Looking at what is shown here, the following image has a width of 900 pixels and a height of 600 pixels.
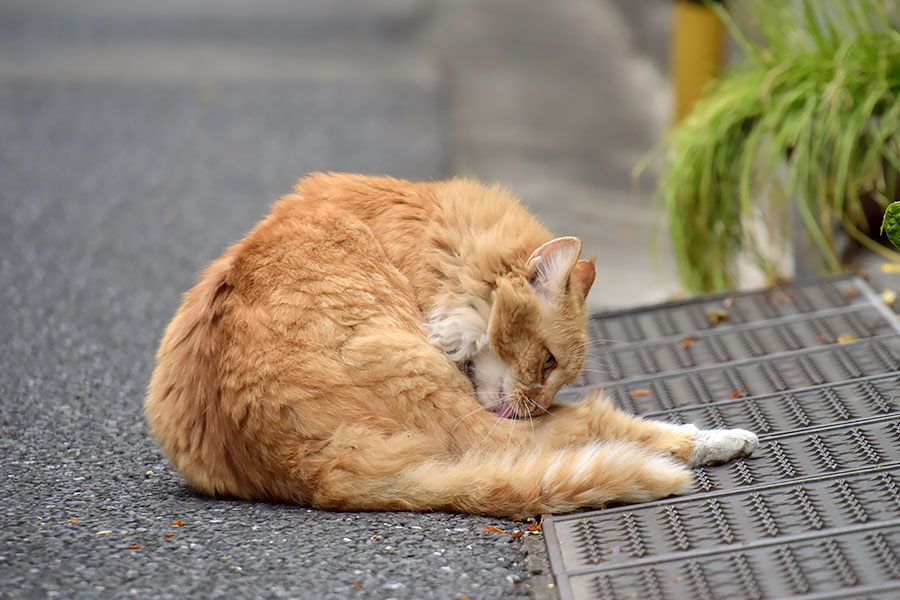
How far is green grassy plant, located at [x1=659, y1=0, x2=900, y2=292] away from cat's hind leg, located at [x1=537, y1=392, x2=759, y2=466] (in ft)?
5.72

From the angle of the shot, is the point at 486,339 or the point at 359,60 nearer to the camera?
the point at 486,339

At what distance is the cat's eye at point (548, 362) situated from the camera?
285 centimetres

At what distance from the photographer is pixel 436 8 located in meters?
12.1

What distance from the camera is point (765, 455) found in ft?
9.48

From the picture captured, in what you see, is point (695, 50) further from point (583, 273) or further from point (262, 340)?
point (262, 340)

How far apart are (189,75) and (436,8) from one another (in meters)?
4.27

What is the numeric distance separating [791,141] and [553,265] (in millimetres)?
1980

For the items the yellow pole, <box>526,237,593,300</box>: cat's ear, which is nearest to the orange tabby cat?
<box>526,237,593,300</box>: cat's ear

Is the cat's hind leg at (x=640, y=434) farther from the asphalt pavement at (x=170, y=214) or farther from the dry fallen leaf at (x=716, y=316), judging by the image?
the dry fallen leaf at (x=716, y=316)

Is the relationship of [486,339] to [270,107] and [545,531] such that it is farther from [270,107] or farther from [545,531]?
[270,107]

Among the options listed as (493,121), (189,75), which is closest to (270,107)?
(189,75)

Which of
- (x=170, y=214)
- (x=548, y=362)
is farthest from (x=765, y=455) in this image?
(x=170, y=214)

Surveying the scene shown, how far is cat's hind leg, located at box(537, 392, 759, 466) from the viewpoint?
2.76 meters

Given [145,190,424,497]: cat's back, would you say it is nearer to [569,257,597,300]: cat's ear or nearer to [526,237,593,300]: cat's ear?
[526,237,593,300]: cat's ear
